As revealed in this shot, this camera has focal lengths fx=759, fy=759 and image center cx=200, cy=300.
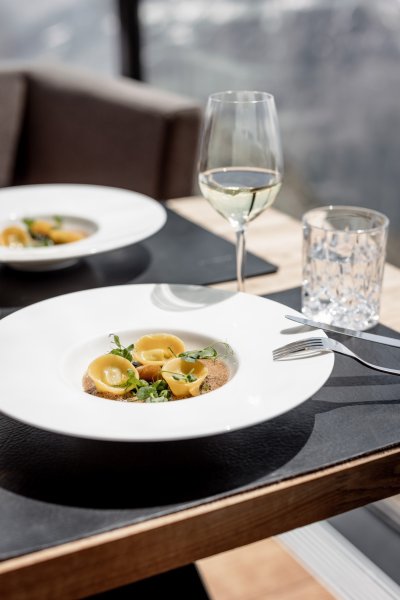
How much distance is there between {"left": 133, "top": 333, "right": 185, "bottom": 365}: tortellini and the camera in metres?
0.79

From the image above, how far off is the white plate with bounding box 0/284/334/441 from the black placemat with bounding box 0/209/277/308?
181 millimetres

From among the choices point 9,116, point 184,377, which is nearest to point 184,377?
point 184,377

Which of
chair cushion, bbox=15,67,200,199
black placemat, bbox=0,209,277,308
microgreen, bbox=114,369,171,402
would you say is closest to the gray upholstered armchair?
chair cushion, bbox=15,67,200,199

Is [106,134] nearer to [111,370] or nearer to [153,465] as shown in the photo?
[111,370]

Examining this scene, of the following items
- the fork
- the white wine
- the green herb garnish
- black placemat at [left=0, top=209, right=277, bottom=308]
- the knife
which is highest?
the white wine

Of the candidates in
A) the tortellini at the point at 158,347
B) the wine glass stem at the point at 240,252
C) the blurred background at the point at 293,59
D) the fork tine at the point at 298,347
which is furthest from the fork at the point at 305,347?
the blurred background at the point at 293,59

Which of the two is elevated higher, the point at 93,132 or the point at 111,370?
the point at 111,370

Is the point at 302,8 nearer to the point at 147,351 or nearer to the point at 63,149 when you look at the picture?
the point at 63,149

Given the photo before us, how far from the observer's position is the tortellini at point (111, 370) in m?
0.74

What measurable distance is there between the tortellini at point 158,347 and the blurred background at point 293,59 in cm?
188

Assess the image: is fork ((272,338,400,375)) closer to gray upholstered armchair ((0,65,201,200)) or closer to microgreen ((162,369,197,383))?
microgreen ((162,369,197,383))

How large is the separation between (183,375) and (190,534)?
0.53 ft

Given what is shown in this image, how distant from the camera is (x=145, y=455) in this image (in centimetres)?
69

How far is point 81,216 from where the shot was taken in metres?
1.32
